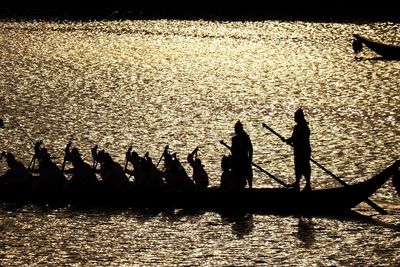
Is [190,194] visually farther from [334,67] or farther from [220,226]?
[334,67]

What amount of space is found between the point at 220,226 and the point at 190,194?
4.00ft

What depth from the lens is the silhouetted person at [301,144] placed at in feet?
102

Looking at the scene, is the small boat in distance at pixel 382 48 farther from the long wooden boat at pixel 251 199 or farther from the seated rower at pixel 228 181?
the seated rower at pixel 228 181

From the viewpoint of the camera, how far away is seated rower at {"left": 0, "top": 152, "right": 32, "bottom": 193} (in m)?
32.6

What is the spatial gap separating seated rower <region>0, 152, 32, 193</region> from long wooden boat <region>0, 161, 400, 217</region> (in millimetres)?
861

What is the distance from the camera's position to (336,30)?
83375 mm

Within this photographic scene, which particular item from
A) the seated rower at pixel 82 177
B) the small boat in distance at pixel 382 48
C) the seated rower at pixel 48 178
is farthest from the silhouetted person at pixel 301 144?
the small boat in distance at pixel 382 48

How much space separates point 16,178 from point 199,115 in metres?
17.9

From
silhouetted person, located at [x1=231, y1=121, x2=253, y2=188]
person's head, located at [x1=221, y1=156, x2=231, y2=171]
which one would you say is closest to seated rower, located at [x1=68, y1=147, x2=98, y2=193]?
person's head, located at [x1=221, y1=156, x2=231, y2=171]

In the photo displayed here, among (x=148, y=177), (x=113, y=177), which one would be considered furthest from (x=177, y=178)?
(x=113, y=177)

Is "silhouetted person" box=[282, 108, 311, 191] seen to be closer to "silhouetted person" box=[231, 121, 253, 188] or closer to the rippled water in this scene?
"silhouetted person" box=[231, 121, 253, 188]

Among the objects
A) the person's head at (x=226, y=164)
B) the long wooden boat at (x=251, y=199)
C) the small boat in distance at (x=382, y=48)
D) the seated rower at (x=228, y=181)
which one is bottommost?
the long wooden boat at (x=251, y=199)

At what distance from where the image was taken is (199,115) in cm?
4991

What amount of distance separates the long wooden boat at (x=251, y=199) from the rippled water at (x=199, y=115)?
0.27m
